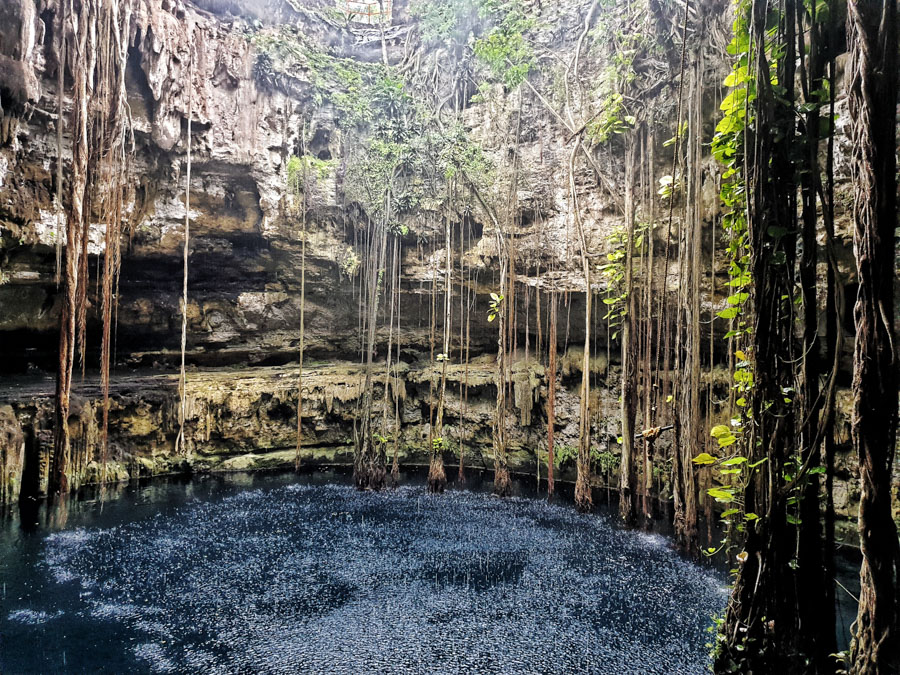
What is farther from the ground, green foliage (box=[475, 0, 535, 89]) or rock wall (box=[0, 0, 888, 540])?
green foliage (box=[475, 0, 535, 89])

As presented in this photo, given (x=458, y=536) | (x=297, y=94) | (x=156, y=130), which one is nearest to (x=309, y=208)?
(x=297, y=94)

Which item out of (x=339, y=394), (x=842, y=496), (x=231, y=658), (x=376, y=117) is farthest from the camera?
(x=339, y=394)

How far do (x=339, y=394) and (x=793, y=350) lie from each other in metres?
9.32

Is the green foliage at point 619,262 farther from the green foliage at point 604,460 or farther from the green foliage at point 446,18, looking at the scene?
the green foliage at point 446,18

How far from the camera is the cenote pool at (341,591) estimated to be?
12.4ft

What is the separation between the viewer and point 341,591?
4.89m

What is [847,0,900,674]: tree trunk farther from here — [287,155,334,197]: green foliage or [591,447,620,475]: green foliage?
[287,155,334,197]: green foliage

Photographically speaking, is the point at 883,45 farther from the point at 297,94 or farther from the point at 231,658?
the point at 297,94

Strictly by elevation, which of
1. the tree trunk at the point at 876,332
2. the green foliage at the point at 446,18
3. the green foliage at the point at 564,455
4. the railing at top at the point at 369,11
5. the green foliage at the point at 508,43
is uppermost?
the railing at top at the point at 369,11

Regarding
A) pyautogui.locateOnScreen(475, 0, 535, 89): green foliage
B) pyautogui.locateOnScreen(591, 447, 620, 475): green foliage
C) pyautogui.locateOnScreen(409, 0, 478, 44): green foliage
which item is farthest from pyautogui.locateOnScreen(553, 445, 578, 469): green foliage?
pyautogui.locateOnScreen(409, 0, 478, 44): green foliage

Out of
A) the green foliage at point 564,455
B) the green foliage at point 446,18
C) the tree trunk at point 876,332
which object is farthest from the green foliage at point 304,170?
the tree trunk at point 876,332

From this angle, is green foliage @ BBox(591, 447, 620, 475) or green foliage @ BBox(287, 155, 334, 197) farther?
green foliage @ BBox(287, 155, 334, 197)

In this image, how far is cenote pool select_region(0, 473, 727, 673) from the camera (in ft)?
12.4

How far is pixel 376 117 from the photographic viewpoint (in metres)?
8.95
